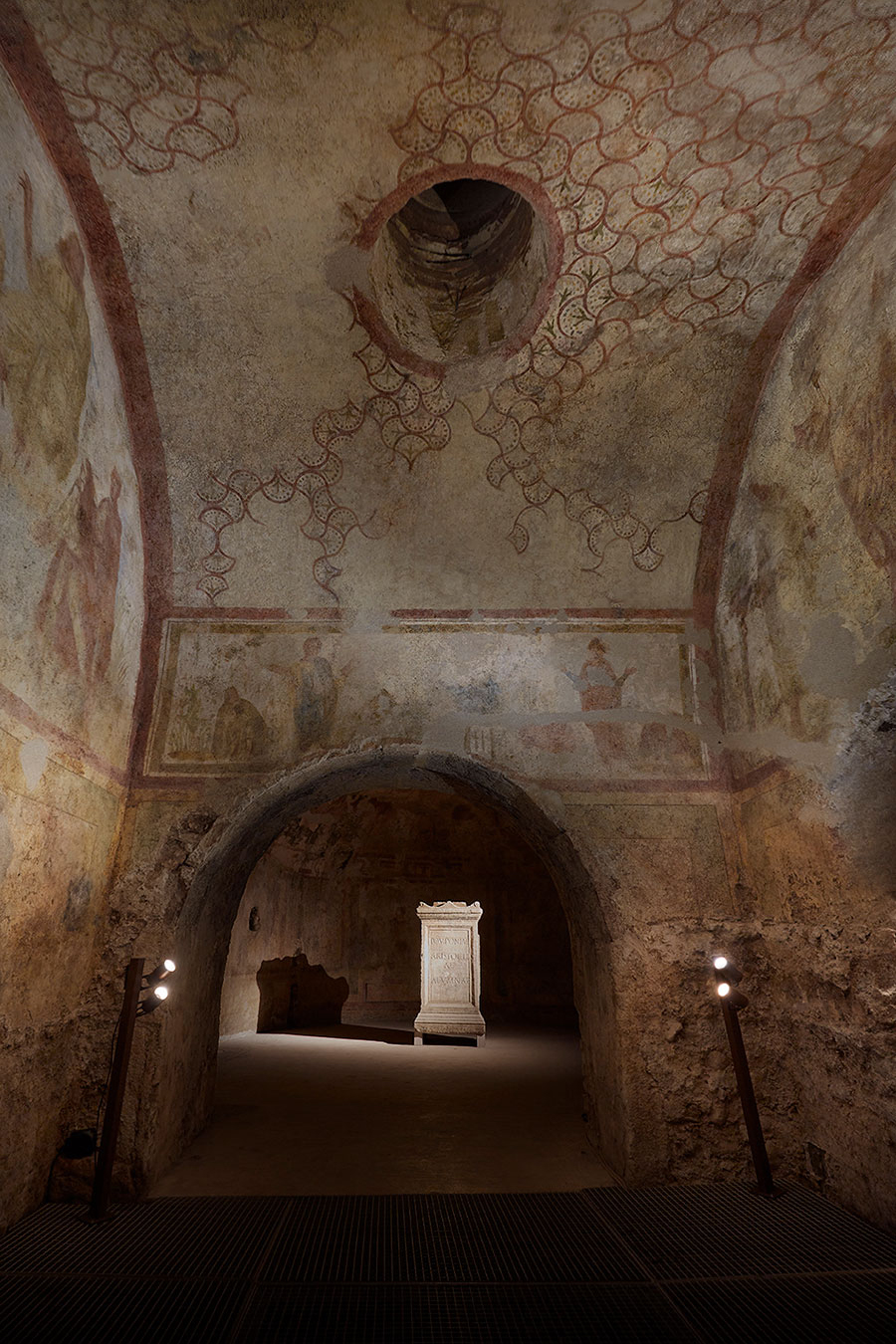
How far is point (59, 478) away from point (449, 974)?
885cm

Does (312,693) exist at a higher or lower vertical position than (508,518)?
lower

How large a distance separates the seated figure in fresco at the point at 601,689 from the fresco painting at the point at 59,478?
129 inches

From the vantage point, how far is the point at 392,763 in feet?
17.2

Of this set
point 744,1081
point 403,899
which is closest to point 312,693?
point 744,1081

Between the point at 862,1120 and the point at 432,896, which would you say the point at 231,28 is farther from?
the point at 432,896

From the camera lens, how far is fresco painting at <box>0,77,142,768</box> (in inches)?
133

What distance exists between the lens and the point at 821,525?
4117 mm

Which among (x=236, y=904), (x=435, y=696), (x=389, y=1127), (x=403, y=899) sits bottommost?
(x=389, y=1127)

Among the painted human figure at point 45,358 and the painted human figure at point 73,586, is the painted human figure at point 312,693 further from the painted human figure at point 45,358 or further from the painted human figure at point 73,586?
the painted human figure at point 45,358

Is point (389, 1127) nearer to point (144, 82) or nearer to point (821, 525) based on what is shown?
point (821, 525)

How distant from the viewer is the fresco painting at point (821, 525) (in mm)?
3633

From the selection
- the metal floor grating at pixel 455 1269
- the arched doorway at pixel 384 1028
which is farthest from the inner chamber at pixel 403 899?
the metal floor grating at pixel 455 1269

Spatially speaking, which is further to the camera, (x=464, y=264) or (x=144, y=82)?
(x=464, y=264)

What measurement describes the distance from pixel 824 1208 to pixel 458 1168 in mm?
2172
